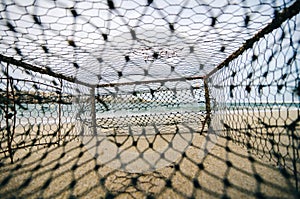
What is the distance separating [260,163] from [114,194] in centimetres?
89

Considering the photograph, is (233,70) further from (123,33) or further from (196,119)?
(196,119)

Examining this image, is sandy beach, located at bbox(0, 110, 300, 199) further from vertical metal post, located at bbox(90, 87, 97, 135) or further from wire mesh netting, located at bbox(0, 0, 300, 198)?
vertical metal post, located at bbox(90, 87, 97, 135)

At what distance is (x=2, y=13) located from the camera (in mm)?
962

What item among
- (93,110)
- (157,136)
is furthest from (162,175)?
(93,110)

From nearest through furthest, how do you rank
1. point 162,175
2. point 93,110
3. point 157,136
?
1. point 162,175
2. point 157,136
3. point 93,110

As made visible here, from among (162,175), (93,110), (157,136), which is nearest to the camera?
(162,175)

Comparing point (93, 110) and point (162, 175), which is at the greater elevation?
point (93, 110)

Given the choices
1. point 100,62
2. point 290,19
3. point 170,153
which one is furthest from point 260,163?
point 100,62

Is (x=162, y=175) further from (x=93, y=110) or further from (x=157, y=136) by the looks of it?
(x=93, y=110)

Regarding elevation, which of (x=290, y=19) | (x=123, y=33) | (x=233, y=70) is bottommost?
(x=233, y=70)

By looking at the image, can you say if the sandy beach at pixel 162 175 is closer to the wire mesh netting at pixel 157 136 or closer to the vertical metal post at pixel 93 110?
the wire mesh netting at pixel 157 136

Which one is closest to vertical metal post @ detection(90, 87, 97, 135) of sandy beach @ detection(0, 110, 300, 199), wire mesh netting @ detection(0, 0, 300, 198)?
wire mesh netting @ detection(0, 0, 300, 198)

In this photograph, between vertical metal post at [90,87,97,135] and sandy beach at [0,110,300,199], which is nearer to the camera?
sandy beach at [0,110,300,199]

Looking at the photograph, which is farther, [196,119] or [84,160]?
[196,119]
